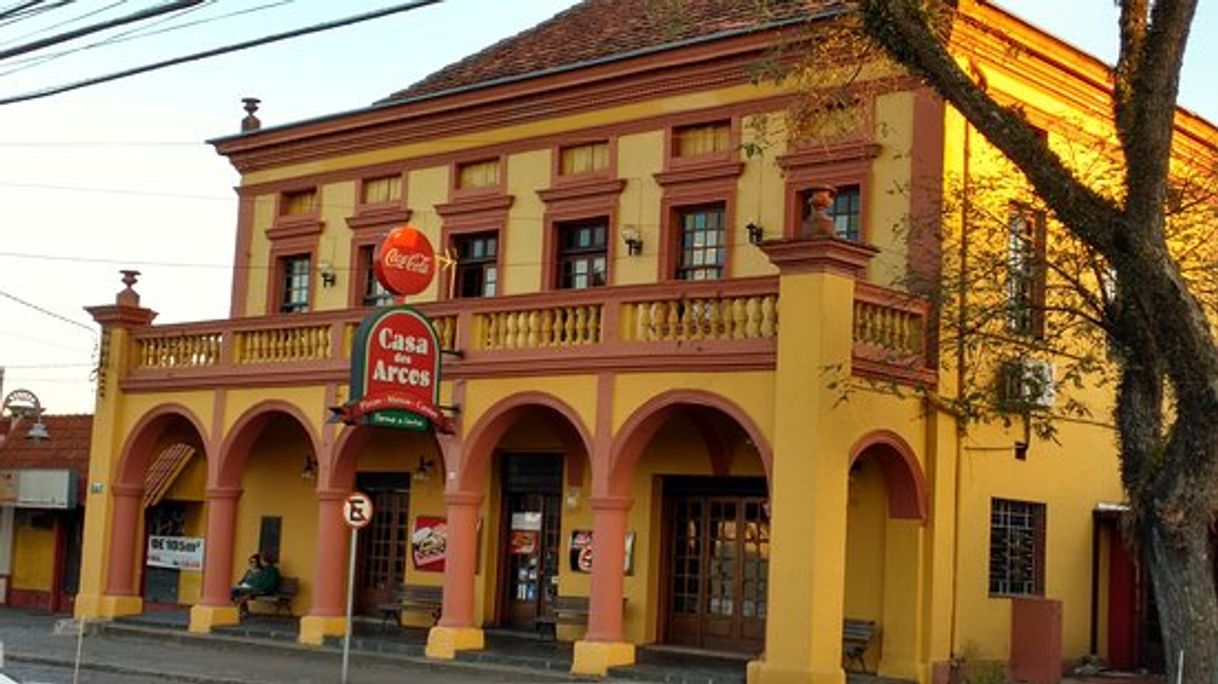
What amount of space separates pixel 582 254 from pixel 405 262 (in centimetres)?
299

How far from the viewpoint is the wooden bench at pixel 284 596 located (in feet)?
89.3

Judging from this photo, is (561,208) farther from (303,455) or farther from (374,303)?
(303,455)

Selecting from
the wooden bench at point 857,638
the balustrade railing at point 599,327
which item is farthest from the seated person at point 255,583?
the wooden bench at point 857,638

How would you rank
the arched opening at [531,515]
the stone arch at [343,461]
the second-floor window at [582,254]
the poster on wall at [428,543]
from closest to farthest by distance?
1. the stone arch at [343,461]
2. the arched opening at [531,515]
3. the second-floor window at [582,254]
4. the poster on wall at [428,543]

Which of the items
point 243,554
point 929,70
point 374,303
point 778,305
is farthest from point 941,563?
point 243,554

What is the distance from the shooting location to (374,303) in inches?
1074

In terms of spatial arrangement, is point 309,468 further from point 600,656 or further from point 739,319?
point 739,319

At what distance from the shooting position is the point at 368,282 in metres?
27.4

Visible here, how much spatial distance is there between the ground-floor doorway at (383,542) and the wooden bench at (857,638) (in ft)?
28.2

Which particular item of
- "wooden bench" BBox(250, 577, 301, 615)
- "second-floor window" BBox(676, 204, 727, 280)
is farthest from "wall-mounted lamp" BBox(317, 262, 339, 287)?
"second-floor window" BBox(676, 204, 727, 280)

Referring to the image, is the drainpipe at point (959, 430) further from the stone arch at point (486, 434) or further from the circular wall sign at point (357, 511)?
the circular wall sign at point (357, 511)

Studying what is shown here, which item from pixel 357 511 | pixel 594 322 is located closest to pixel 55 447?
pixel 357 511

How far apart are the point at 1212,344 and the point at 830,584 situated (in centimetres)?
561

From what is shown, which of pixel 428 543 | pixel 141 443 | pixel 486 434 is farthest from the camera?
pixel 141 443
